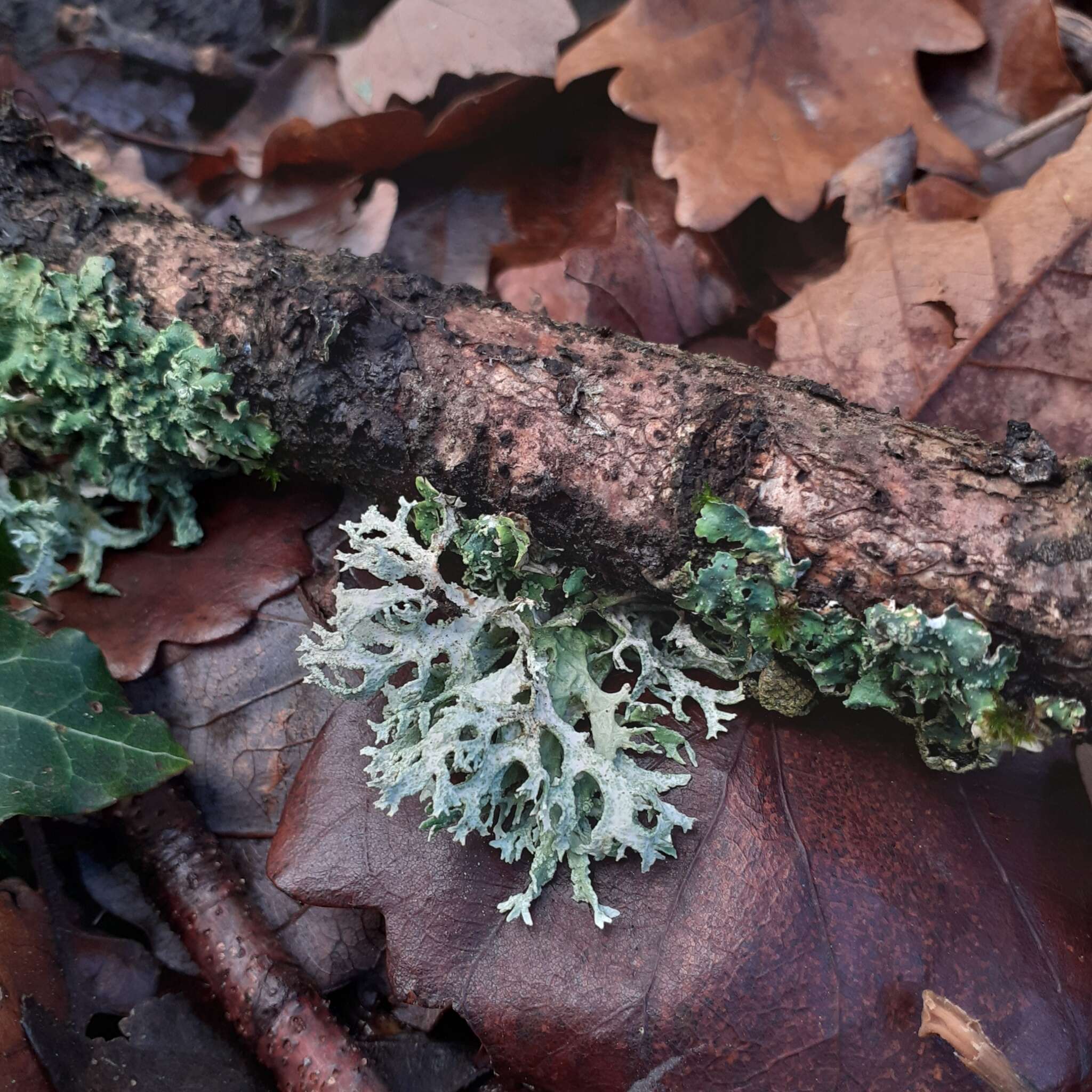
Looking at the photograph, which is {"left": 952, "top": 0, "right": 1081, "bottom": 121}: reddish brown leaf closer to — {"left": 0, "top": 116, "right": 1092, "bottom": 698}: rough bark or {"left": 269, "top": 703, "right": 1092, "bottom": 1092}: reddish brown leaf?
{"left": 0, "top": 116, "right": 1092, "bottom": 698}: rough bark

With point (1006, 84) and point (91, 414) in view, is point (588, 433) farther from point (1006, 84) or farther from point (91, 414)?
point (1006, 84)

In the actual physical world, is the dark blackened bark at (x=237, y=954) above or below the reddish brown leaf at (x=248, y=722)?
below

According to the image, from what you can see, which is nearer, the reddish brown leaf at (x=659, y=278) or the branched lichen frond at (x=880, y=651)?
the branched lichen frond at (x=880, y=651)

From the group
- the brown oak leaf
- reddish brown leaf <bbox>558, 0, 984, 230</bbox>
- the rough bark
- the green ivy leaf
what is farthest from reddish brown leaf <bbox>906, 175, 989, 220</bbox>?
the green ivy leaf

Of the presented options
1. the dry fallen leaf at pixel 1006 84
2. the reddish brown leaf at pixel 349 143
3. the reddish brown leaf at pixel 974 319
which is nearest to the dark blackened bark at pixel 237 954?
Answer: the reddish brown leaf at pixel 974 319

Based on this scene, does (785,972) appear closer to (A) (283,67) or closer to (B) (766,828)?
(B) (766,828)

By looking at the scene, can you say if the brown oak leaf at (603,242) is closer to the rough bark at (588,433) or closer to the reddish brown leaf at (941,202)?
the reddish brown leaf at (941,202)
